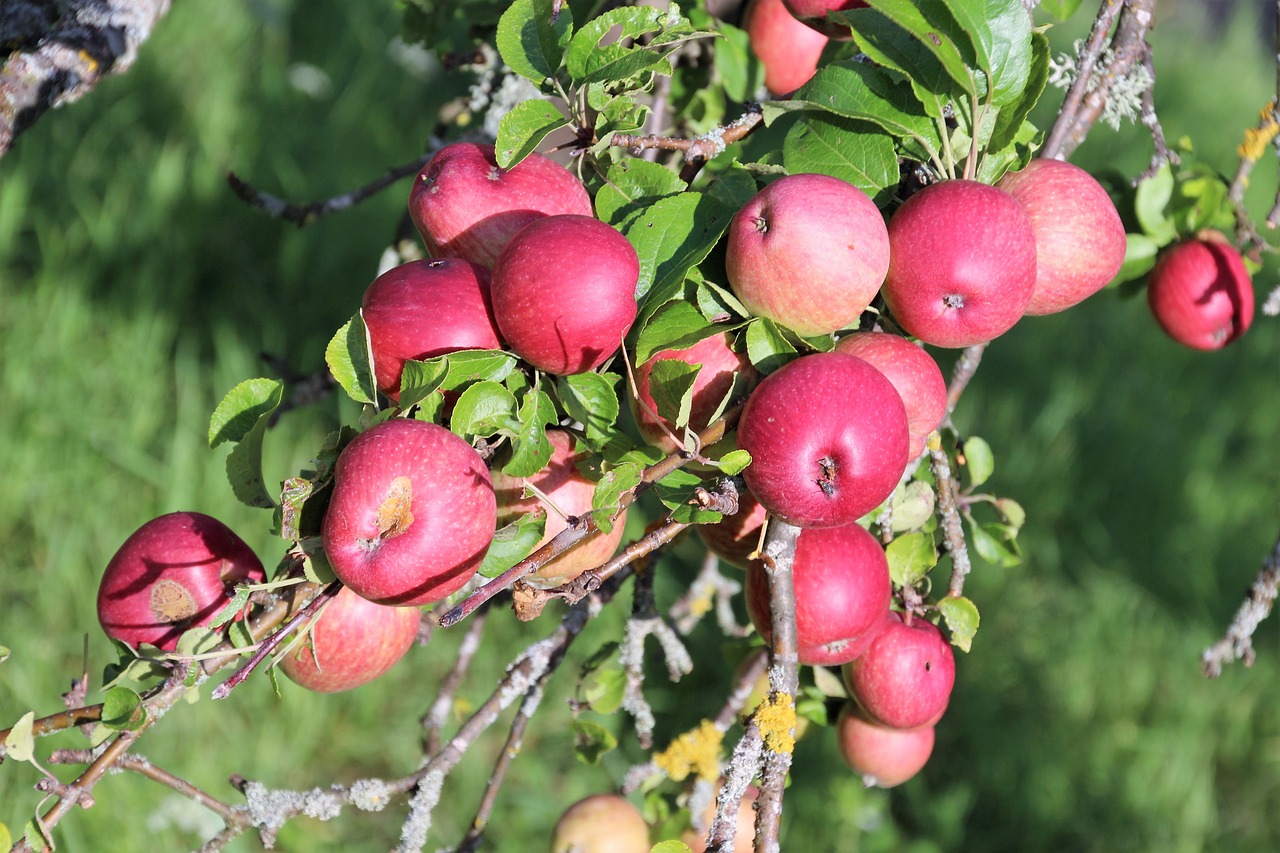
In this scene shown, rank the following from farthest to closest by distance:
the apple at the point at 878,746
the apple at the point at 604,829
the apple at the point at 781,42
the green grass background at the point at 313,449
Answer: the green grass background at the point at 313,449 < the apple at the point at 781,42 < the apple at the point at 604,829 < the apple at the point at 878,746

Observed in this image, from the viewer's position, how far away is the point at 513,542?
93cm

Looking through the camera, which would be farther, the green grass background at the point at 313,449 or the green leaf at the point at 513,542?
the green grass background at the point at 313,449

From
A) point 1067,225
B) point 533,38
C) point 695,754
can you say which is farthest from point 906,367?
point 695,754

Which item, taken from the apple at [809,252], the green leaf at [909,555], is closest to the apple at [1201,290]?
the green leaf at [909,555]

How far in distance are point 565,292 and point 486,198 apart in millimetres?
220

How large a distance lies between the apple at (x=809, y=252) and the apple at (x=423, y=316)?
0.23 m

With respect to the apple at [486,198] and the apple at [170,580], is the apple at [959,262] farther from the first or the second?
the apple at [170,580]

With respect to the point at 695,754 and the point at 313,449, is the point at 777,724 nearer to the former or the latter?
the point at 695,754

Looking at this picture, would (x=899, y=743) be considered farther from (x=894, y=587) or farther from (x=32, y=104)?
(x=32, y=104)

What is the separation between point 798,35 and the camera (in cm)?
161

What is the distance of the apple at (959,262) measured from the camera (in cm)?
93

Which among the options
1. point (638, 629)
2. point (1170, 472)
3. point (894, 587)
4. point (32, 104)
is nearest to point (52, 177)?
point (32, 104)

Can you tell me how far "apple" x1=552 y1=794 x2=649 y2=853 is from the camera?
1465 millimetres

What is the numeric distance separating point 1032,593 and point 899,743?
5.95 ft
